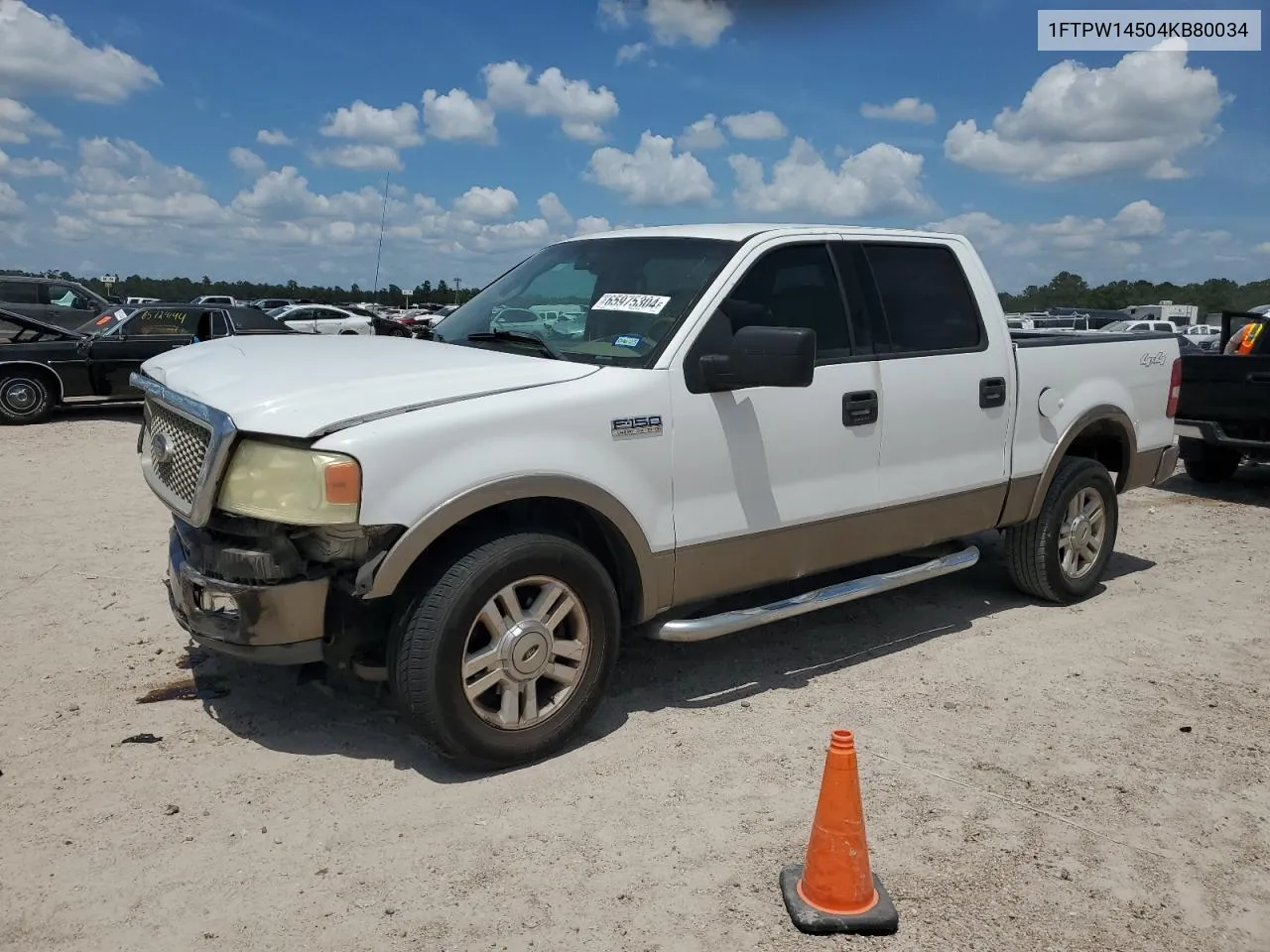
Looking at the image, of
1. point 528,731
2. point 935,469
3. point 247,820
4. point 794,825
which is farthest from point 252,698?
point 935,469

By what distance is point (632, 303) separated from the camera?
4.32m

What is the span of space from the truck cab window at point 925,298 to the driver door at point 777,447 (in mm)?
275

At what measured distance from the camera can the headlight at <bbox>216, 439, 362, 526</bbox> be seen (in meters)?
3.28

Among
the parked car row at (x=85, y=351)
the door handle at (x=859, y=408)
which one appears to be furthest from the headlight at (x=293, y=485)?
the parked car row at (x=85, y=351)

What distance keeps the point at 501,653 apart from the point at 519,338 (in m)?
1.42

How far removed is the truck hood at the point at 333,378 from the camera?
339 centimetres

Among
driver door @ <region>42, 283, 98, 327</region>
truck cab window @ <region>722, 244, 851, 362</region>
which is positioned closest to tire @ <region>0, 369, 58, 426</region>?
driver door @ <region>42, 283, 98, 327</region>

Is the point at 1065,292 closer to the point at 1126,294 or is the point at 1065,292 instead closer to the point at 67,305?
the point at 1126,294

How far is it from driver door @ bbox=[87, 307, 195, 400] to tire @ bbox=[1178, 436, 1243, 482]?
456 inches

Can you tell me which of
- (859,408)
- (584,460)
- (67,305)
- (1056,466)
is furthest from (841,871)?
(67,305)

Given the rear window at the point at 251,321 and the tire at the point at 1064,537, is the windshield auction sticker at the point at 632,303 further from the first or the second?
the rear window at the point at 251,321

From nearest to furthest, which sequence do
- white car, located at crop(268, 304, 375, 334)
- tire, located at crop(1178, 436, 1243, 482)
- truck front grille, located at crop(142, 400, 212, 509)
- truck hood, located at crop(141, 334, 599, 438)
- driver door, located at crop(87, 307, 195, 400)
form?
1. truck hood, located at crop(141, 334, 599, 438)
2. truck front grille, located at crop(142, 400, 212, 509)
3. tire, located at crop(1178, 436, 1243, 482)
4. driver door, located at crop(87, 307, 195, 400)
5. white car, located at crop(268, 304, 375, 334)

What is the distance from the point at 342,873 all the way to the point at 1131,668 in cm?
385

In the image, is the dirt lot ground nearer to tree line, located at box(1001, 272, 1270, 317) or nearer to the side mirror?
the side mirror
